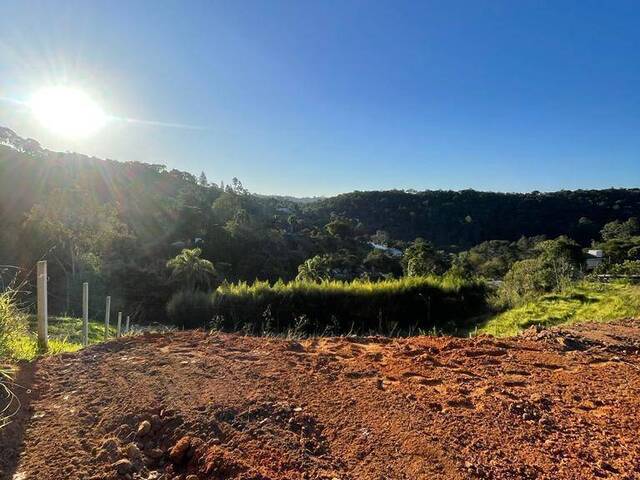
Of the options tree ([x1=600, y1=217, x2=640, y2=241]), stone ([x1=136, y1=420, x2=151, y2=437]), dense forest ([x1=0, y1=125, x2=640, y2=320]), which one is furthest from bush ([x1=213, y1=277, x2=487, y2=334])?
tree ([x1=600, y1=217, x2=640, y2=241])

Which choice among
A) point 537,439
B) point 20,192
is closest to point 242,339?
point 537,439

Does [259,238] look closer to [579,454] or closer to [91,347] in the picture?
[91,347]

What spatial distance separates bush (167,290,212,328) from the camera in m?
11.2

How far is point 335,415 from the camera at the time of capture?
2.17 metres

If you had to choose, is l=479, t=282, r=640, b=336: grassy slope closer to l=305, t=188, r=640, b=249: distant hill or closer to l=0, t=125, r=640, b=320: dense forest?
l=0, t=125, r=640, b=320: dense forest

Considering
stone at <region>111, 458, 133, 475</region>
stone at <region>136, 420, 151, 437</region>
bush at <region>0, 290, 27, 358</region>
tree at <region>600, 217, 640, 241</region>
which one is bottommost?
stone at <region>111, 458, 133, 475</region>

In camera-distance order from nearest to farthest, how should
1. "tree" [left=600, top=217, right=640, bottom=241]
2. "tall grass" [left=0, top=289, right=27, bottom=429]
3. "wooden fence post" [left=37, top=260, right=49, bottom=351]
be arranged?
"tall grass" [left=0, top=289, right=27, bottom=429]
"wooden fence post" [left=37, top=260, right=49, bottom=351]
"tree" [left=600, top=217, right=640, bottom=241]

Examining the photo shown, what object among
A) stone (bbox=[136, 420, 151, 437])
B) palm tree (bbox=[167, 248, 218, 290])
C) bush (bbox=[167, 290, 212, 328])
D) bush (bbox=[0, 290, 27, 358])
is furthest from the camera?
palm tree (bbox=[167, 248, 218, 290])

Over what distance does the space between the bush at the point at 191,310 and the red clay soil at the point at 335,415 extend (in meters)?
7.87

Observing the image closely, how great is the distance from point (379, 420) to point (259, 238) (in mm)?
38248

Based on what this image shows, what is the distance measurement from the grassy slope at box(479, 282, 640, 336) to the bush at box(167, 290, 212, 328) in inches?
273

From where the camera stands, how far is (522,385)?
2551 mm

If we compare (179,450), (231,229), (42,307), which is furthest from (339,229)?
(179,450)

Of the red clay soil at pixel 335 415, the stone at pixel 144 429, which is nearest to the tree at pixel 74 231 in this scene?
the red clay soil at pixel 335 415
